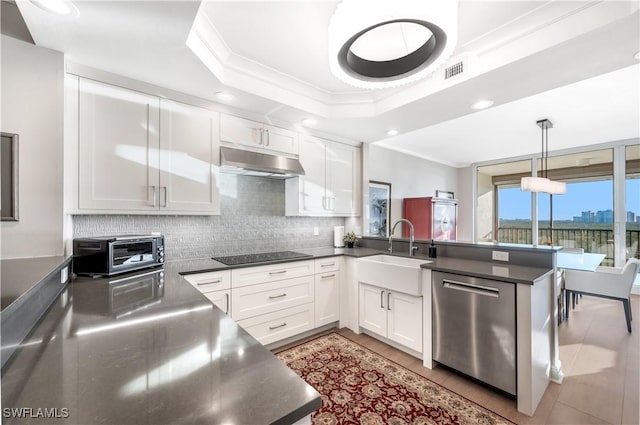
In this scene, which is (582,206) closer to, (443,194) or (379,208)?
(443,194)

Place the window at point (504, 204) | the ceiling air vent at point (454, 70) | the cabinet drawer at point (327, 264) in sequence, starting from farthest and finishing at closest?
the window at point (504, 204), the cabinet drawer at point (327, 264), the ceiling air vent at point (454, 70)

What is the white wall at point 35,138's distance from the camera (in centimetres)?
164

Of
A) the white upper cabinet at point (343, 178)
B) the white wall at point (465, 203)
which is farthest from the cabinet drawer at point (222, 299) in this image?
the white wall at point (465, 203)

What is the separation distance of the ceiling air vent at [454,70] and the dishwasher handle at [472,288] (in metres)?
1.67

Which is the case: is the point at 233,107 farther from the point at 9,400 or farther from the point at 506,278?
the point at 506,278

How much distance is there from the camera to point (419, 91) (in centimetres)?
244

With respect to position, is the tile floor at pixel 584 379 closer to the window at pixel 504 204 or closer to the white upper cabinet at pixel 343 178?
the white upper cabinet at pixel 343 178

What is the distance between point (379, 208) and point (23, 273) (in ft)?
14.3

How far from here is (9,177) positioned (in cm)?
162

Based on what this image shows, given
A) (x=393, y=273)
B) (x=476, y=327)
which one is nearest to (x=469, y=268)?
(x=476, y=327)

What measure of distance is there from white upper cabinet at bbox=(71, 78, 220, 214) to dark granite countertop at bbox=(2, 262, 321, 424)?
1.19 meters

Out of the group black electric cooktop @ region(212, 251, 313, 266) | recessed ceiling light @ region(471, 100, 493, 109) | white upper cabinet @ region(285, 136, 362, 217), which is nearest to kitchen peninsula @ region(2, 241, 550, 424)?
black electric cooktop @ region(212, 251, 313, 266)

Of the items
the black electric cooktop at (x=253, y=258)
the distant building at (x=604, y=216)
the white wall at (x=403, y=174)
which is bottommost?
the black electric cooktop at (x=253, y=258)

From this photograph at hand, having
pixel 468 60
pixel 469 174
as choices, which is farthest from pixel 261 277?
pixel 469 174
